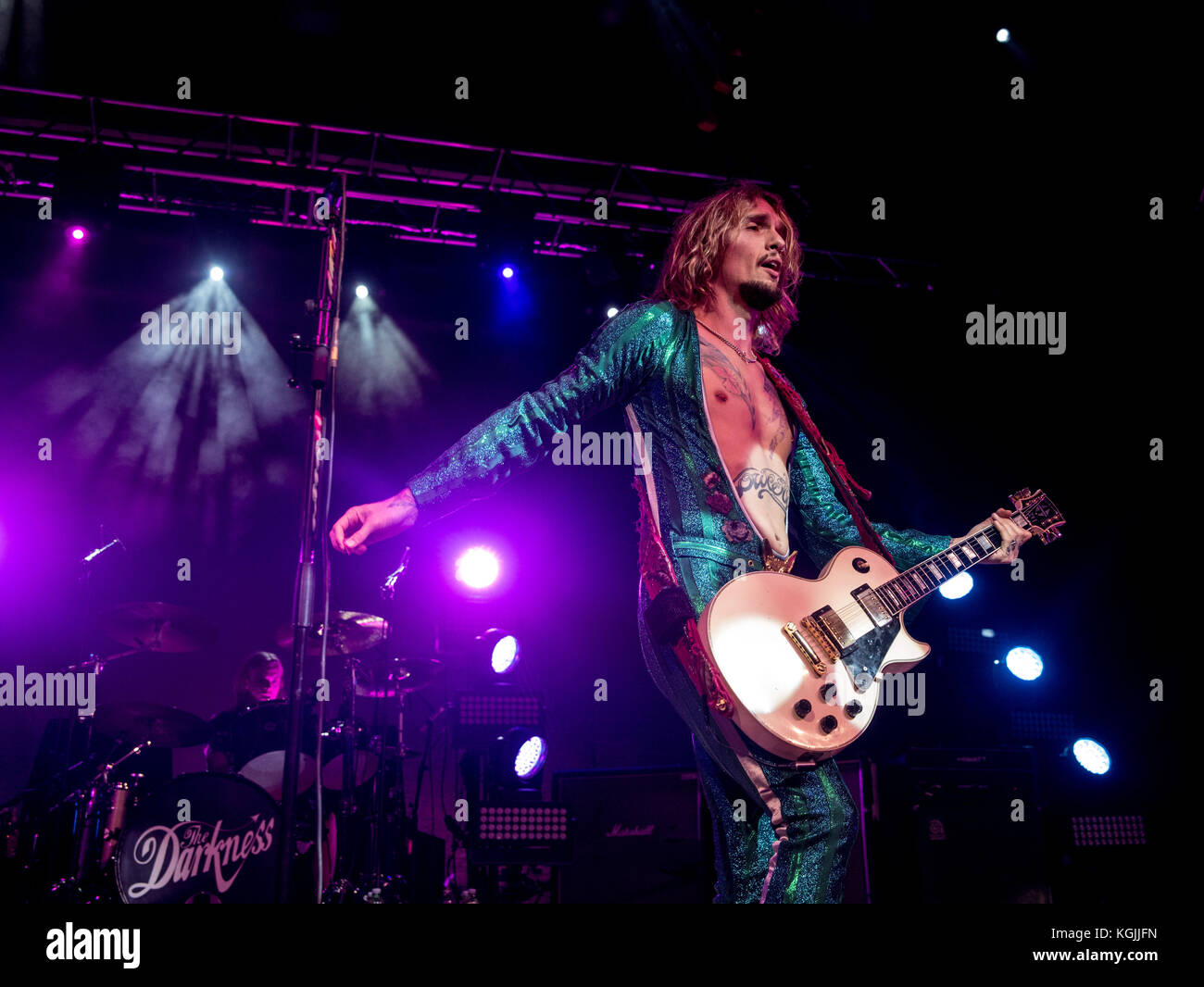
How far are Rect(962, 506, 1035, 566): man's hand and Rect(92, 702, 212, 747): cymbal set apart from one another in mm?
5179

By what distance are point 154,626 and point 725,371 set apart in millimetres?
5226

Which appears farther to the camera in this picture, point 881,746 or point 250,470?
point 250,470

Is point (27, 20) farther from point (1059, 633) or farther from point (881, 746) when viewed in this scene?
point (1059, 633)

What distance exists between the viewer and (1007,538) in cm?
304

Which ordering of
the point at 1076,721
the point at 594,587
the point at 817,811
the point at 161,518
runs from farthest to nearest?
the point at 594,587
the point at 161,518
the point at 1076,721
the point at 817,811

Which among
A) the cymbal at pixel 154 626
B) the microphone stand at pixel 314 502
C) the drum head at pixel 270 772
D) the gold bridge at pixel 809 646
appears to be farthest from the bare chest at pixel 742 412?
the cymbal at pixel 154 626

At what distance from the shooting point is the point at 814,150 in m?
7.58

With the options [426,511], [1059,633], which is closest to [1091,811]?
[1059,633]

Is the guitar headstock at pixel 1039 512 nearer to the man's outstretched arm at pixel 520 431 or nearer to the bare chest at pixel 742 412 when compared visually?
the bare chest at pixel 742 412

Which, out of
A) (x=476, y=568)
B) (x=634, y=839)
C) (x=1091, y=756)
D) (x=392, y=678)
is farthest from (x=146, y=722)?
(x=1091, y=756)

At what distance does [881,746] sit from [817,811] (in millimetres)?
5561

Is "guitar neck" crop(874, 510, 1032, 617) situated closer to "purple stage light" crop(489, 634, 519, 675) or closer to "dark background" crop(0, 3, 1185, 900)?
"dark background" crop(0, 3, 1185, 900)

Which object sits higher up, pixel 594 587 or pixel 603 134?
pixel 603 134

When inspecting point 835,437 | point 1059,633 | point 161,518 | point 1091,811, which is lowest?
point 1091,811
